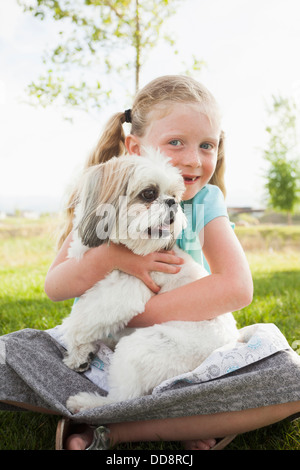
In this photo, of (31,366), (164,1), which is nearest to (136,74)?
(164,1)

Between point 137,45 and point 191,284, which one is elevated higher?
point 137,45

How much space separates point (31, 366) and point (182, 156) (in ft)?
4.68

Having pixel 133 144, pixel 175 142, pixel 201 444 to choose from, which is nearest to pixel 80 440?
pixel 201 444

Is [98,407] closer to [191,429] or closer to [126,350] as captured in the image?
[126,350]

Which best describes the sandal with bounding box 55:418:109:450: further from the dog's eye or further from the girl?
the dog's eye

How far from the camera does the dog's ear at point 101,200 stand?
212cm

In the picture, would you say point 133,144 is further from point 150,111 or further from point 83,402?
point 83,402

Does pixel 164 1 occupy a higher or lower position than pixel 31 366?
higher

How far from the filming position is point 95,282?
228 centimetres

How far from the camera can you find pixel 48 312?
163 inches

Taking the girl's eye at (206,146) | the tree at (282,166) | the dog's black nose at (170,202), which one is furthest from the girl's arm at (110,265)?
the tree at (282,166)

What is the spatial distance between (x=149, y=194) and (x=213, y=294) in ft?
1.98

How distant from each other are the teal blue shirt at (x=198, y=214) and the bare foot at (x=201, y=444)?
1.00 m

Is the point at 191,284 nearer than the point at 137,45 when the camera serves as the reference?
Yes
